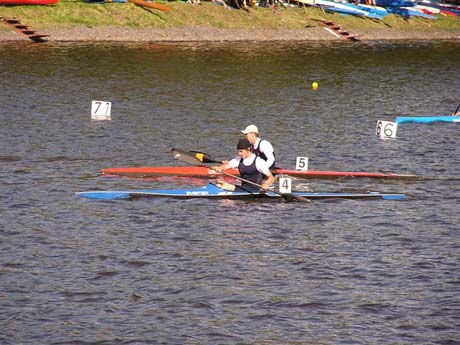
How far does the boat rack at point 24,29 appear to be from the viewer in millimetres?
64750

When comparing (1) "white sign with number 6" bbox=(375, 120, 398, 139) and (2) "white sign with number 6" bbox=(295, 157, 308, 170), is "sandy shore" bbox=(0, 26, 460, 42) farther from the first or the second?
(2) "white sign with number 6" bbox=(295, 157, 308, 170)

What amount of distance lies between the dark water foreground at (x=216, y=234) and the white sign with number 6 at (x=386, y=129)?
22.0 inches

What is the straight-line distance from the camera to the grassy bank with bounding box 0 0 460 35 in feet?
220

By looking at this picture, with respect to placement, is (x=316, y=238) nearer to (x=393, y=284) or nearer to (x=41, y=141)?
(x=393, y=284)

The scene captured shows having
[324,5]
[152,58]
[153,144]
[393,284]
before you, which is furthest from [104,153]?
[324,5]

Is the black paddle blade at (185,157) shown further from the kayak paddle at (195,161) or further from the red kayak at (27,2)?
the red kayak at (27,2)

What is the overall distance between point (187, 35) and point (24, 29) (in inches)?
426

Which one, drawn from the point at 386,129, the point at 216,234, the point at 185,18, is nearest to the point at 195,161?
the point at 216,234

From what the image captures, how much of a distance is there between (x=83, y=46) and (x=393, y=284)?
44328mm

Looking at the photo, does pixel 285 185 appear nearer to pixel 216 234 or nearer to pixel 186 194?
pixel 186 194

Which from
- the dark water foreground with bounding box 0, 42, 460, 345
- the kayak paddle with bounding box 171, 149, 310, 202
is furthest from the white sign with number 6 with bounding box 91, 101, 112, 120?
the kayak paddle with bounding box 171, 149, 310, 202

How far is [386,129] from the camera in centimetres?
4009

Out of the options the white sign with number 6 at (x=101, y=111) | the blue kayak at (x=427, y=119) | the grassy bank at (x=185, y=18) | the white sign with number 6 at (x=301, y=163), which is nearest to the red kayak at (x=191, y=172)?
the white sign with number 6 at (x=301, y=163)

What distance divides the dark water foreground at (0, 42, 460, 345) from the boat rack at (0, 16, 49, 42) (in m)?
15.5
